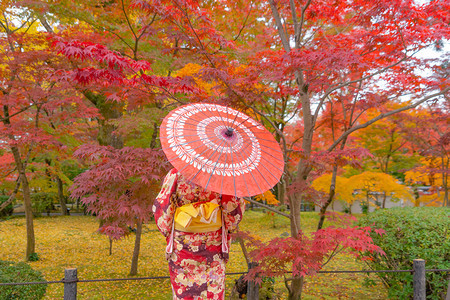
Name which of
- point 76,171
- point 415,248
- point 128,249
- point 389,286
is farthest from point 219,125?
point 76,171

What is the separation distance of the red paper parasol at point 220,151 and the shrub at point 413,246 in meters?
2.24

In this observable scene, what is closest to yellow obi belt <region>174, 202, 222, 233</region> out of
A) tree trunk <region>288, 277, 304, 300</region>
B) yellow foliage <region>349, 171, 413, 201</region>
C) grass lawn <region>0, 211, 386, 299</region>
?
tree trunk <region>288, 277, 304, 300</region>

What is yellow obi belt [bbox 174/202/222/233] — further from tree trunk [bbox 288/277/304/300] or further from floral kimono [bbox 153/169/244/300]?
tree trunk [bbox 288/277/304/300]

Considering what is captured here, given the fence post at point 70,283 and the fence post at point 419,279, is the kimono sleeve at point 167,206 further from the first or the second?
the fence post at point 419,279

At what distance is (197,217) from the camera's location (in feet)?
7.11

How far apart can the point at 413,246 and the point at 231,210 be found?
298 centimetres

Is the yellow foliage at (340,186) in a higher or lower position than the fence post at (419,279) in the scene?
higher

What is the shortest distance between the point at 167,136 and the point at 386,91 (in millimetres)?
4839

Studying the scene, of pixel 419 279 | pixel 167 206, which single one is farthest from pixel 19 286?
pixel 419 279

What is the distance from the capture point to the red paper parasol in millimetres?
1894

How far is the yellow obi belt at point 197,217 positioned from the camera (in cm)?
215

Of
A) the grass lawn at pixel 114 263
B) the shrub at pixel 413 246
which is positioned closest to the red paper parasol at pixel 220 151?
the shrub at pixel 413 246

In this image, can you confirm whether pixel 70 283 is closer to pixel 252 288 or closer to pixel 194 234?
pixel 194 234

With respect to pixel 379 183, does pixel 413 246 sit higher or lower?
lower
